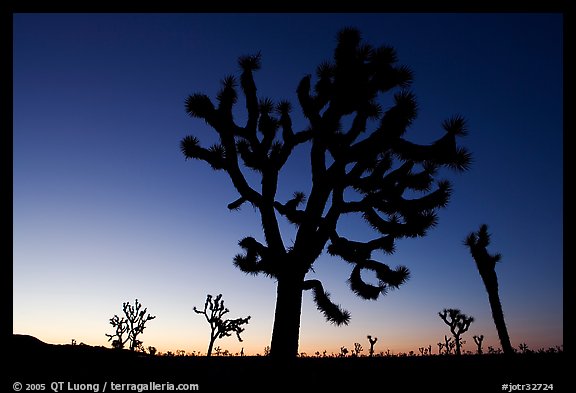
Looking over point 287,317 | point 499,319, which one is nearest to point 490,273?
point 499,319

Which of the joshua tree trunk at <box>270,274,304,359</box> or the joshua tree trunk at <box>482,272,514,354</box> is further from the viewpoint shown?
the joshua tree trunk at <box>482,272,514,354</box>

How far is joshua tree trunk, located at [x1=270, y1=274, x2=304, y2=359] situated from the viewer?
7.24 m

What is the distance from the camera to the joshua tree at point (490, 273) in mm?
7465

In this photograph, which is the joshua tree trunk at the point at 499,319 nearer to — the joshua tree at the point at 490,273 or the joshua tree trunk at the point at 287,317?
the joshua tree at the point at 490,273

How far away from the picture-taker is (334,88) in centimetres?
824

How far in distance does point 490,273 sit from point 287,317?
3923mm

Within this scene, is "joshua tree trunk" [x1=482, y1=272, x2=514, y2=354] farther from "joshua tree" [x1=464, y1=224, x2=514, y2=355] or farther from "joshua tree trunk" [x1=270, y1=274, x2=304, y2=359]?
"joshua tree trunk" [x1=270, y1=274, x2=304, y2=359]

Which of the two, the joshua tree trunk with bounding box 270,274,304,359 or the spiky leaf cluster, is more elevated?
the spiky leaf cluster

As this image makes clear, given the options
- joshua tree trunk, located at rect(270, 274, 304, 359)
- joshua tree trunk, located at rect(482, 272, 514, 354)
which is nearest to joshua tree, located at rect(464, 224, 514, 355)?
joshua tree trunk, located at rect(482, 272, 514, 354)

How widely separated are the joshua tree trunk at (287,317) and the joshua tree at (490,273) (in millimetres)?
3421

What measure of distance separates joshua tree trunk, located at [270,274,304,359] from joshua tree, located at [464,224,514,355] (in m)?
3.42

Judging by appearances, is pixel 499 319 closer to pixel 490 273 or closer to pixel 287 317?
pixel 490 273
